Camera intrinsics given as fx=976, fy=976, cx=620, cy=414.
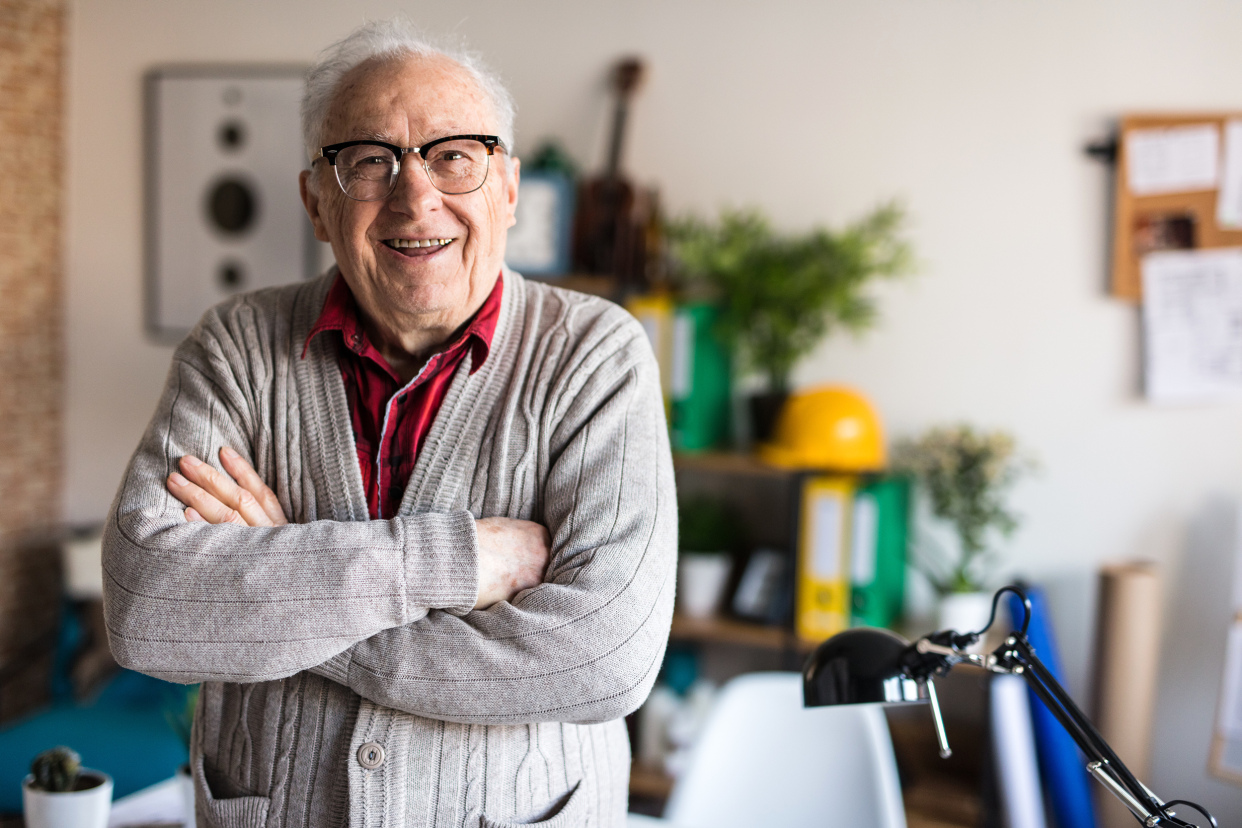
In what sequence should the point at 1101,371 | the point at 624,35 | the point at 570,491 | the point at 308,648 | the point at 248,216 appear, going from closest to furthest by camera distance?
the point at 308,648, the point at 570,491, the point at 1101,371, the point at 624,35, the point at 248,216

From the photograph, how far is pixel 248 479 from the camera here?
1.22 meters

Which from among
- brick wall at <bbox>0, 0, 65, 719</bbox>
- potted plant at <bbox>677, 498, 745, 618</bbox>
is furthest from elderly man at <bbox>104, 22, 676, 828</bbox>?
brick wall at <bbox>0, 0, 65, 719</bbox>

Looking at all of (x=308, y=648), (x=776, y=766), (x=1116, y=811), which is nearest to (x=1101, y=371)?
(x=1116, y=811)

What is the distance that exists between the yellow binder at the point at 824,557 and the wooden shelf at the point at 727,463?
0.11 metres

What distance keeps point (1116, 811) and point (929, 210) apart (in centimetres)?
170

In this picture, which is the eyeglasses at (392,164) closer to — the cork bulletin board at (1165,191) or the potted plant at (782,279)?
the potted plant at (782,279)

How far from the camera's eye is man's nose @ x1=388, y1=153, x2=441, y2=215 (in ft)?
3.92

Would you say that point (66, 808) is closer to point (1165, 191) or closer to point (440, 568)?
point (440, 568)

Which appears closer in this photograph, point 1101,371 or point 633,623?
point 633,623

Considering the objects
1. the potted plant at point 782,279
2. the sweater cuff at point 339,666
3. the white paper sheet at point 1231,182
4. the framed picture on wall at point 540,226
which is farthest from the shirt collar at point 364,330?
the white paper sheet at point 1231,182

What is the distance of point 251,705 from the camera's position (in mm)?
1204

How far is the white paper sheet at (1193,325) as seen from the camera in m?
2.61

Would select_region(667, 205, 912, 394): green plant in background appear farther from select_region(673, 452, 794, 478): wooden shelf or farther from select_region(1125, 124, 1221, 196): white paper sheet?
select_region(1125, 124, 1221, 196): white paper sheet

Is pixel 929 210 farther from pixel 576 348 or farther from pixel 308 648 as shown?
pixel 308 648
